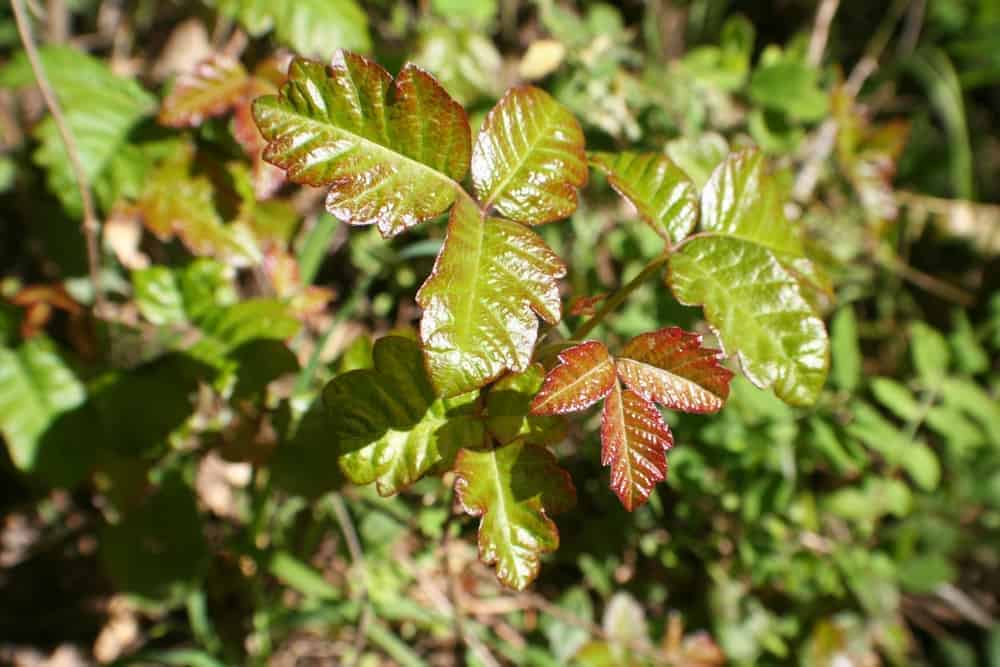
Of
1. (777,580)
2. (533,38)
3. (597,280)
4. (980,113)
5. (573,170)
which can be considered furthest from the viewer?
(980,113)

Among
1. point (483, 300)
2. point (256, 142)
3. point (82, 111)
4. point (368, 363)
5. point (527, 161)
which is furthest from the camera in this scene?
point (82, 111)

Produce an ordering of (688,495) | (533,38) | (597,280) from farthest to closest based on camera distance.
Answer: (533,38), (597,280), (688,495)

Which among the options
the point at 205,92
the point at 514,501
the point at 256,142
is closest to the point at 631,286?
the point at 514,501

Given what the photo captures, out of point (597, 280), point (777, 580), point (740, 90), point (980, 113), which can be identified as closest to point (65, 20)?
point (597, 280)

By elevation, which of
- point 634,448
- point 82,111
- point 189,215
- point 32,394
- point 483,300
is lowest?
point 32,394

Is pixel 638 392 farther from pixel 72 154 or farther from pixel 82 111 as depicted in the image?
pixel 82 111

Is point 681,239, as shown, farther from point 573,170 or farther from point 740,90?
point 740,90

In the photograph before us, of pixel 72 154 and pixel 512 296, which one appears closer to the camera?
pixel 512 296
